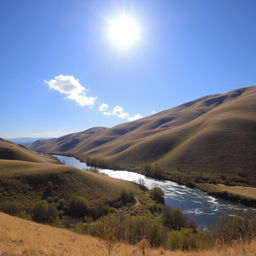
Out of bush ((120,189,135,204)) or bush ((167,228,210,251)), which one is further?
bush ((120,189,135,204))

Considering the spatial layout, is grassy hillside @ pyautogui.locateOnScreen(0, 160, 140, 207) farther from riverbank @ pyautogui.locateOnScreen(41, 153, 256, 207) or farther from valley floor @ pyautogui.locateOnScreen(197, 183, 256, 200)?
valley floor @ pyautogui.locateOnScreen(197, 183, 256, 200)

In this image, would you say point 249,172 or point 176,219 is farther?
point 249,172

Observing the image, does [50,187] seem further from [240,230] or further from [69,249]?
[240,230]

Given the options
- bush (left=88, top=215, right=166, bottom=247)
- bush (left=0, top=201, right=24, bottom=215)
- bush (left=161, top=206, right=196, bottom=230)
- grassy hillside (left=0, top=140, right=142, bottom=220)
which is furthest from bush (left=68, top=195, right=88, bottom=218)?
bush (left=88, top=215, right=166, bottom=247)

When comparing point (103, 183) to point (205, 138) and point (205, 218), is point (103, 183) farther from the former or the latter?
point (205, 138)

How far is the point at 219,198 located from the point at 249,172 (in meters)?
24.4

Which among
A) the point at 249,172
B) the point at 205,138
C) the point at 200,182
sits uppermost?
the point at 205,138

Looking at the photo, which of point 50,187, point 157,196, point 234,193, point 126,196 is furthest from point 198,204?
point 50,187

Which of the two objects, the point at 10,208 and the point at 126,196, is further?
the point at 126,196

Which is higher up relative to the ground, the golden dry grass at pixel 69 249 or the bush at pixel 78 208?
the golden dry grass at pixel 69 249

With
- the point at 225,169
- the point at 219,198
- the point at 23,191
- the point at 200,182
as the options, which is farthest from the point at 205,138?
the point at 23,191

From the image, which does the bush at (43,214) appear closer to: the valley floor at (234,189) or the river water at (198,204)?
the river water at (198,204)

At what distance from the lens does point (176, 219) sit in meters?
29.9

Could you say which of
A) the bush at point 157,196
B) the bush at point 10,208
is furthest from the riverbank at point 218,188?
the bush at point 10,208
